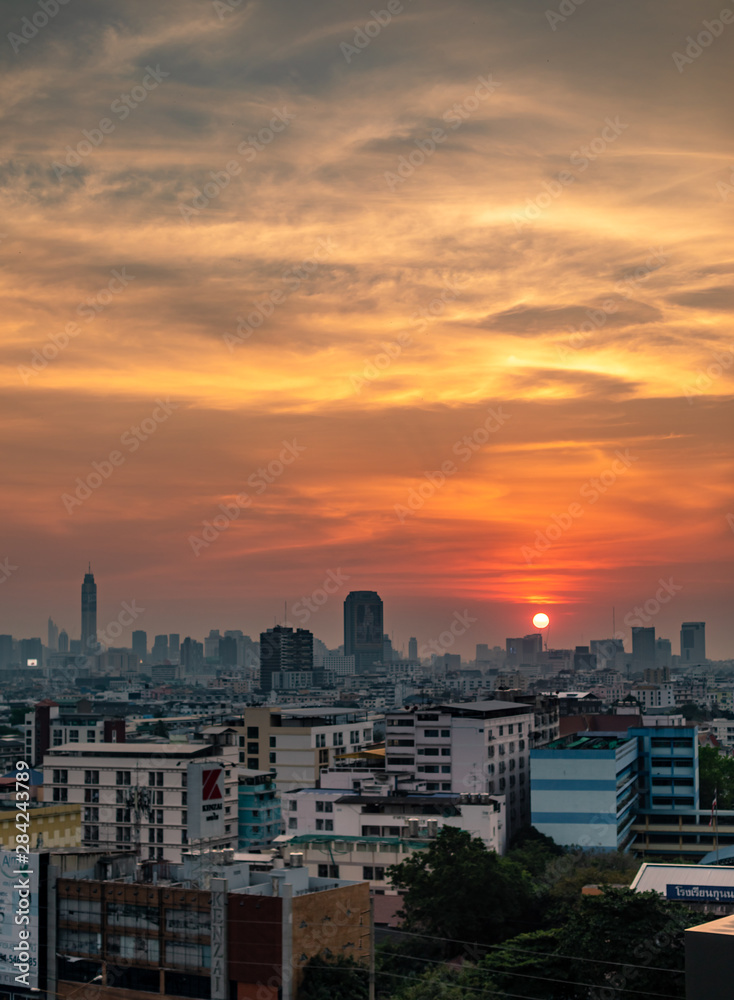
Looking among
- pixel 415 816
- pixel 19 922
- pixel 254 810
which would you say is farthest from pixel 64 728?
pixel 19 922

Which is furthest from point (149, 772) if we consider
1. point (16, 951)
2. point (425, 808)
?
point (16, 951)

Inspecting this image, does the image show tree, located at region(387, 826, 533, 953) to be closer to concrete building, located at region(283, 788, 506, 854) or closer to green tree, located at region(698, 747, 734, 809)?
concrete building, located at region(283, 788, 506, 854)

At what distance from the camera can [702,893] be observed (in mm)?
31281

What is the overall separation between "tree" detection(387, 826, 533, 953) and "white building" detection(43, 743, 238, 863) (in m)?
16.1

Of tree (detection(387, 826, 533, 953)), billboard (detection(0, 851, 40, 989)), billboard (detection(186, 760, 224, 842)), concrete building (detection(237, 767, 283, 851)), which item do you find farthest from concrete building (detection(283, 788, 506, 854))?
billboard (detection(0, 851, 40, 989))

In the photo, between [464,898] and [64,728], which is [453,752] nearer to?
[464,898]

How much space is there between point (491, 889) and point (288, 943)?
12258 mm

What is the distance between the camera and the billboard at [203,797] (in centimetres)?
5184

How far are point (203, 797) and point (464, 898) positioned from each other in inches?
787

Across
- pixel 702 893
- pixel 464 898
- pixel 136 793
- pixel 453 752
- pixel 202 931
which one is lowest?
pixel 464 898

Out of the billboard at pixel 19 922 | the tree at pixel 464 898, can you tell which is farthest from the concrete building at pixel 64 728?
the billboard at pixel 19 922

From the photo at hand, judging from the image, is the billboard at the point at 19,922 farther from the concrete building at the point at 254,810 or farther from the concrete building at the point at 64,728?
the concrete building at the point at 64,728

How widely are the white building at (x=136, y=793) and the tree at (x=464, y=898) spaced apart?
16118 millimetres

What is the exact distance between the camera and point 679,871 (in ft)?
117
